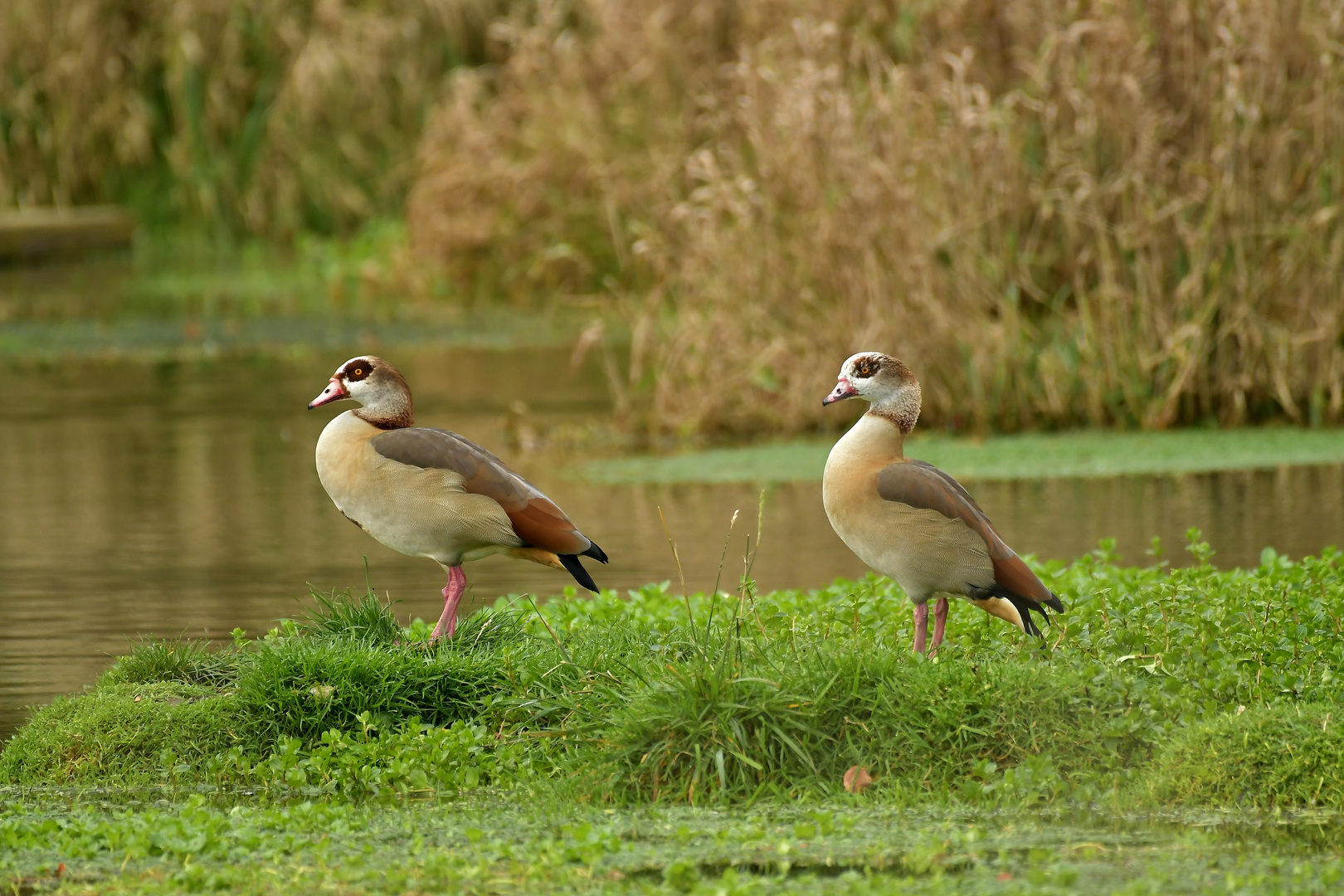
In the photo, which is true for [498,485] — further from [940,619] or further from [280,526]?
[280,526]

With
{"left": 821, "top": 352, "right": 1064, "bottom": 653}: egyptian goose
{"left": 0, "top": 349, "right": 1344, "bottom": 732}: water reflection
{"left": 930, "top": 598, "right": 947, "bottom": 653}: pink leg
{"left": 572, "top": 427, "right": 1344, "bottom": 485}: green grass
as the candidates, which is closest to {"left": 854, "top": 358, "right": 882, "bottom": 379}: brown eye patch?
{"left": 821, "top": 352, "right": 1064, "bottom": 653}: egyptian goose

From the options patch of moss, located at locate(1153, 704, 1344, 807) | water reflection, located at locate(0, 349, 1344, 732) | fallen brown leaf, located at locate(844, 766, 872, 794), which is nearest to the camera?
patch of moss, located at locate(1153, 704, 1344, 807)

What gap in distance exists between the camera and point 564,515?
25.2ft

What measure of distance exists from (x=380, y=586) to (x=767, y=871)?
17.4ft

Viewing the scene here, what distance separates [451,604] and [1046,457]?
6.66 metres

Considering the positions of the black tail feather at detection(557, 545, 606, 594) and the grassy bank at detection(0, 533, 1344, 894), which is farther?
the black tail feather at detection(557, 545, 606, 594)

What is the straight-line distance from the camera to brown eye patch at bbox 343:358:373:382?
7926 millimetres

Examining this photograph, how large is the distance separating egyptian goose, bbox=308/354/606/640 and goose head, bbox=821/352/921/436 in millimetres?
1054

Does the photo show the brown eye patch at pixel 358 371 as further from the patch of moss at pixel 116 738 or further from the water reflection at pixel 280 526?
the water reflection at pixel 280 526

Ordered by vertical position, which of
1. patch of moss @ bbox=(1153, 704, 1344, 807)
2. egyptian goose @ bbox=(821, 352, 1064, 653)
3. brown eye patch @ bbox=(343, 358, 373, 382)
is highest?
brown eye patch @ bbox=(343, 358, 373, 382)

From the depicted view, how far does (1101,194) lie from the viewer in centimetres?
1380

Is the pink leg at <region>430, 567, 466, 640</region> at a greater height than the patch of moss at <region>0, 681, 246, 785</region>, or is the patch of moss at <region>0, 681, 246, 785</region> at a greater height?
the pink leg at <region>430, 567, 466, 640</region>

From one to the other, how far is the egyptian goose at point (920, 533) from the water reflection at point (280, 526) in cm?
280

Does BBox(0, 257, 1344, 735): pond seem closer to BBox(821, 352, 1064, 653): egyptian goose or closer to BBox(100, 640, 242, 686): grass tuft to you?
BBox(100, 640, 242, 686): grass tuft
